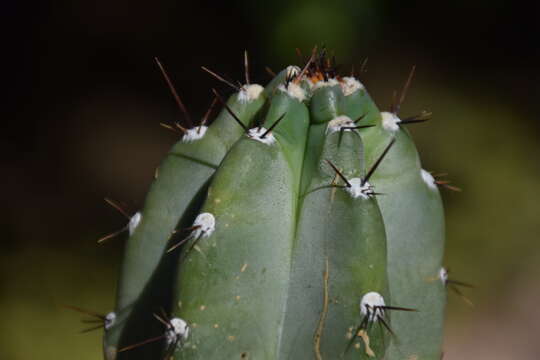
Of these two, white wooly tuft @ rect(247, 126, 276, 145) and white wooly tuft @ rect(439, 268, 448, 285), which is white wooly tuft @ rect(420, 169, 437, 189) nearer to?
white wooly tuft @ rect(439, 268, 448, 285)

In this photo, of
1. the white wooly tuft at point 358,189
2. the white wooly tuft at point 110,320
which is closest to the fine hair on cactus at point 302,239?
the white wooly tuft at point 358,189

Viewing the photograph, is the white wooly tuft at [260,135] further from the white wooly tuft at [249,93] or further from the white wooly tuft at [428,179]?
the white wooly tuft at [428,179]

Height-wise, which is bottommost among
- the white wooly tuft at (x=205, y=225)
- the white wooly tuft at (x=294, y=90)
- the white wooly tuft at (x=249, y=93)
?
the white wooly tuft at (x=205, y=225)

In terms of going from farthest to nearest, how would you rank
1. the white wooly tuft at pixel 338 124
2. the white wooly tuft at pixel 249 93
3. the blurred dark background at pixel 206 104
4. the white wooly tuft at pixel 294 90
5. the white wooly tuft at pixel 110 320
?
the blurred dark background at pixel 206 104 → the white wooly tuft at pixel 110 320 → the white wooly tuft at pixel 249 93 → the white wooly tuft at pixel 294 90 → the white wooly tuft at pixel 338 124

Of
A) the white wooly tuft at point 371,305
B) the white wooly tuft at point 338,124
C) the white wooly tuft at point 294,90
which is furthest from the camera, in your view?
the white wooly tuft at point 294,90

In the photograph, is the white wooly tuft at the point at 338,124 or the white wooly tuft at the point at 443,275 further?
the white wooly tuft at the point at 443,275

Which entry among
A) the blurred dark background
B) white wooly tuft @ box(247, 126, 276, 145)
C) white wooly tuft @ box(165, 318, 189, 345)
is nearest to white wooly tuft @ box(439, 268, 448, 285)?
A: white wooly tuft @ box(247, 126, 276, 145)

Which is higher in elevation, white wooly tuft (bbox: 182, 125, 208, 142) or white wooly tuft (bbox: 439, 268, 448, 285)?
white wooly tuft (bbox: 182, 125, 208, 142)

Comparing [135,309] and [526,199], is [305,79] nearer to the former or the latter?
[135,309]
